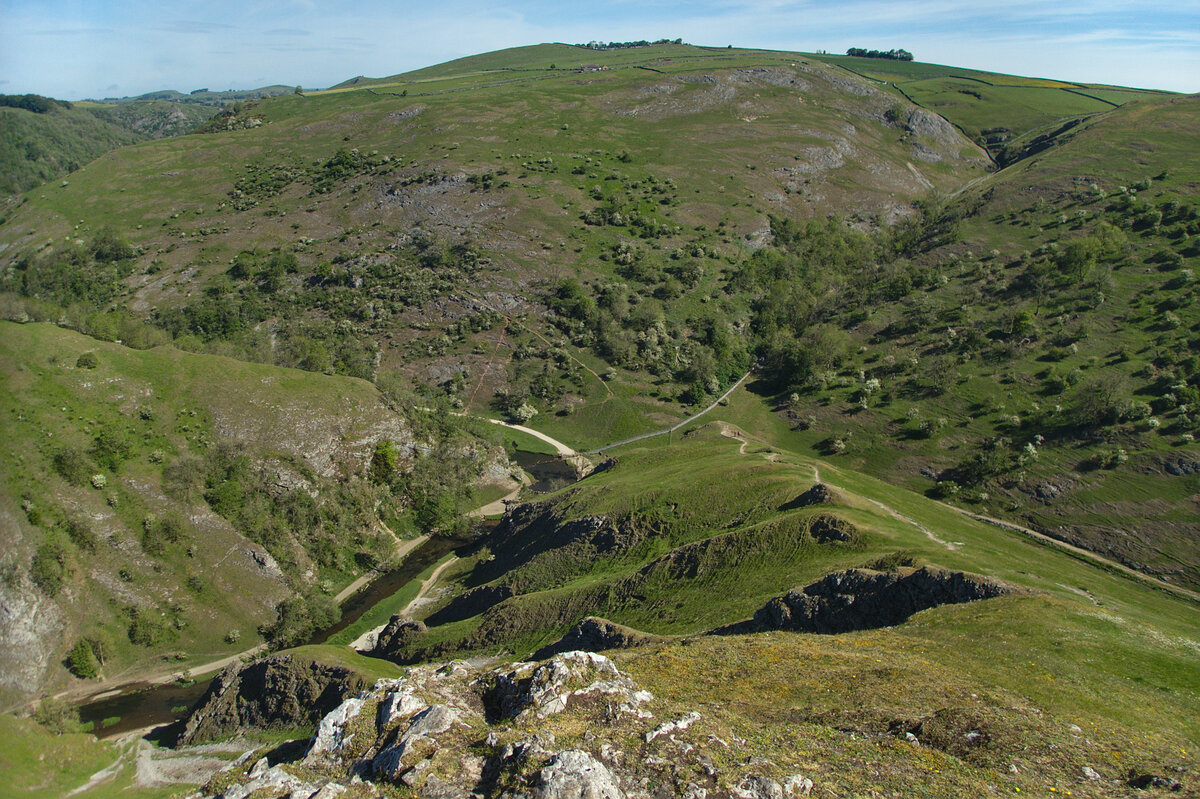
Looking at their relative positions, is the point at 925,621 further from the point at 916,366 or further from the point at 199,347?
the point at 199,347

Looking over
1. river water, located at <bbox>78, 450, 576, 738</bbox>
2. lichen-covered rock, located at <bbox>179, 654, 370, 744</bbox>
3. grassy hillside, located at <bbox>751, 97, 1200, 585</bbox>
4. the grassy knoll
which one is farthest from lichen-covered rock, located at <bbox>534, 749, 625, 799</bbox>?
grassy hillside, located at <bbox>751, 97, 1200, 585</bbox>

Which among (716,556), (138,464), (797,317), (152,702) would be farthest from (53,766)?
(797,317)

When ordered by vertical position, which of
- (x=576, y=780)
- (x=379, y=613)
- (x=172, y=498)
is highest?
(x=576, y=780)

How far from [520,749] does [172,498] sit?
8361cm

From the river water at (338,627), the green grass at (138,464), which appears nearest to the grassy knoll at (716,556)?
the river water at (338,627)

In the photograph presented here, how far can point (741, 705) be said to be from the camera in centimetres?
3038

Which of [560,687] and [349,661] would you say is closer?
[560,687]

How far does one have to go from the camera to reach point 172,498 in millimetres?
88188

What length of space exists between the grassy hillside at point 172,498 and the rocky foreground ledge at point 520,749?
60789 millimetres

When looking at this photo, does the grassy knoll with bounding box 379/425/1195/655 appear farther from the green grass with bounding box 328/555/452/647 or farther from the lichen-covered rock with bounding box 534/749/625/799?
the lichen-covered rock with bounding box 534/749/625/799

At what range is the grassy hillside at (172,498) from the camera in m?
76.9

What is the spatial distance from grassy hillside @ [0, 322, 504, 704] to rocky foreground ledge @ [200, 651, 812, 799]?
60789mm

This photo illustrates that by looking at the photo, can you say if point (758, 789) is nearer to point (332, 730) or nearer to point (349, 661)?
point (332, 730)

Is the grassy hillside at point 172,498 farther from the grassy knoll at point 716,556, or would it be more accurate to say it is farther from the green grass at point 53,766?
the grassy knoll at point 716,556
